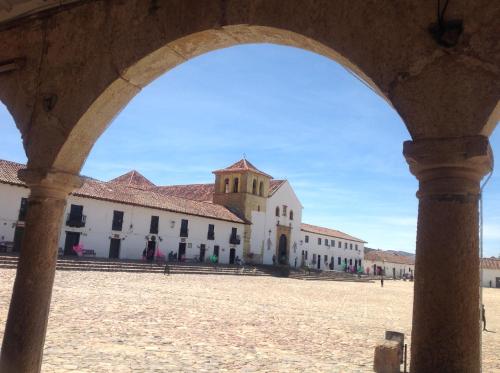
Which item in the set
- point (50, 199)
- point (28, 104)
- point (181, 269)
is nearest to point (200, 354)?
point (50, 199)

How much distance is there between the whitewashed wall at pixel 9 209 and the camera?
23406 mm

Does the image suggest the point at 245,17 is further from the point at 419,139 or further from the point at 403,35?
the point at 419,139

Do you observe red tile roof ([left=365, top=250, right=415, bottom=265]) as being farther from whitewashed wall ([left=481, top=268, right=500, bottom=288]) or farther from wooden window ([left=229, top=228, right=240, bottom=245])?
wooden window ([left=229, top=228, right=240, bottom=245])

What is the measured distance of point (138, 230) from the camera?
99.3 ft

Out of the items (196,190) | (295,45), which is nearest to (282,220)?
(196,190)

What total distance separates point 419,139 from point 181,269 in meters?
25.5

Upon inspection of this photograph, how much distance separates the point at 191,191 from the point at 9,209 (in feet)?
75.8

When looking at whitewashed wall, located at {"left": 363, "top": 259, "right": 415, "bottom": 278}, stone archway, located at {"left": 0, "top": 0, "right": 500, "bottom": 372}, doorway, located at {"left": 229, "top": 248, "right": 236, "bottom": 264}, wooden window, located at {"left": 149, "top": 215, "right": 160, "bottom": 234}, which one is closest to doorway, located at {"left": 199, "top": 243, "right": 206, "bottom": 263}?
doorway, located at {"left": 229, "top": 248, "right": 236, "bottom": 264}

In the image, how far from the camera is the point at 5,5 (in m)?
3.53

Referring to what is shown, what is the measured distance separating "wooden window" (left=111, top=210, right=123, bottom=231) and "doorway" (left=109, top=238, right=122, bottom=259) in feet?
2.36

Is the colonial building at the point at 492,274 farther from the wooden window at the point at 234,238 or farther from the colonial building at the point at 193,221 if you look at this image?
the wooden window at the point at 234,238

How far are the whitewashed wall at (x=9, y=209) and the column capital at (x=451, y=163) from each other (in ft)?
82.9

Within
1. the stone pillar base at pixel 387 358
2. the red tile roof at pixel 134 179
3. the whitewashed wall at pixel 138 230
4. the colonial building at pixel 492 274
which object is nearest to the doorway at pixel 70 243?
the whitewashed wall at pixel 138 230

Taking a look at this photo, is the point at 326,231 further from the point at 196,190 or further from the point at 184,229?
the point at 184,229
